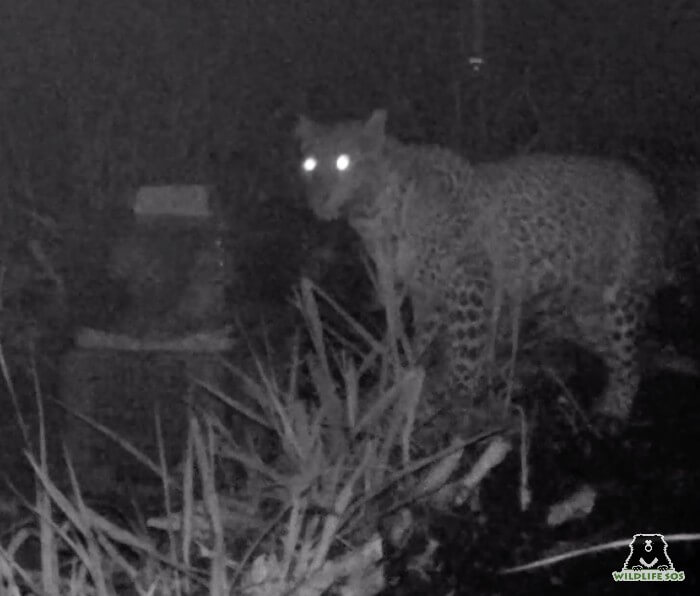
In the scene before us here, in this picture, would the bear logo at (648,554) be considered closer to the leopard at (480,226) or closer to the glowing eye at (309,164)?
the leopard at (480,226)

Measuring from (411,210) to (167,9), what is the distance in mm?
558

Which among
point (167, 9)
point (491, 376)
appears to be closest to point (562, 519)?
point (491, 376)

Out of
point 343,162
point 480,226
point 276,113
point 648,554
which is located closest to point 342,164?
point 343,162

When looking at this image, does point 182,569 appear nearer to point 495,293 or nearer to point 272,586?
point 272,586

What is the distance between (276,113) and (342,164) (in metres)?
0.16

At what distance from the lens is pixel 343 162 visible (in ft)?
6.32

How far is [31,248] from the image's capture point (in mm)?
2057

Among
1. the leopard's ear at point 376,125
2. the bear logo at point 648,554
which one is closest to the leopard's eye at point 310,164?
the leopard's ear at point 376,125

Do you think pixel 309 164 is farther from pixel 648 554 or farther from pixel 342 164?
pixel 648 554

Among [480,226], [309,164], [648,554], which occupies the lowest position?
[648,554]

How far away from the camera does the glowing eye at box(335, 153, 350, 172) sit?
6.31ft

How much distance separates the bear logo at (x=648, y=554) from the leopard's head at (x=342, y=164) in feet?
2.69

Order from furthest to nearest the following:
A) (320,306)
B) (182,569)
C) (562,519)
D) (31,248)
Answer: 1. (31,248)
2. (320,306)
3. (562,519)
4. (182,569)

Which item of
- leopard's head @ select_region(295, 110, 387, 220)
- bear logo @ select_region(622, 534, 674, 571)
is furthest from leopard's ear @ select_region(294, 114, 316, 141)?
bear logo @ select_region(622, 534, 674, 571)
